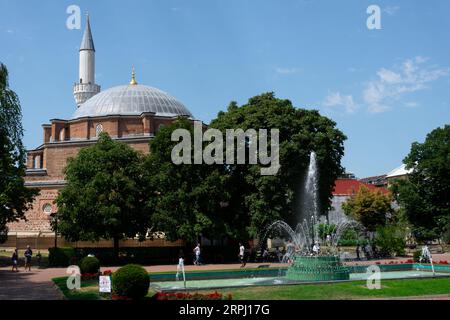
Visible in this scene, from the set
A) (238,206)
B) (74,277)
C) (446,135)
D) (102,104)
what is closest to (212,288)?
(74,277)

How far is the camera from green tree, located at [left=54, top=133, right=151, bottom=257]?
90.7ft

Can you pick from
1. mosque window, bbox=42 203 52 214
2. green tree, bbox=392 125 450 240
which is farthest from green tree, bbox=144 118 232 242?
mosque window, bbox=42 203 52 214

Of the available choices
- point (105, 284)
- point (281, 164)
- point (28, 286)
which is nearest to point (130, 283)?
point (105, 284)

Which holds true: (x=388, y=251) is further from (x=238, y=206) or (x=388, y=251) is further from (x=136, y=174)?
(x=136, y=174)

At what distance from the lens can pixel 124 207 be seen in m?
28.6

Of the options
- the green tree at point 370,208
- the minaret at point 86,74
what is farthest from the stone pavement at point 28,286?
the minaret at point 86,74

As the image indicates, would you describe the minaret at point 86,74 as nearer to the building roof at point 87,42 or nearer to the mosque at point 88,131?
the building roof at point 87,42

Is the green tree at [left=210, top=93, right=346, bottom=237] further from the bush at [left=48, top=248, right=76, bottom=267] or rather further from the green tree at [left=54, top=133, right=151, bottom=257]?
the bush at [left=48, top=248, right=76, bottom=267]

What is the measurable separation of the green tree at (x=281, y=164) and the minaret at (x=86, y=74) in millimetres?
31526

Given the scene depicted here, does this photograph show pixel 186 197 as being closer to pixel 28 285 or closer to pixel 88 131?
pixel 28 285

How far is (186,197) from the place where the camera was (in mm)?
28391

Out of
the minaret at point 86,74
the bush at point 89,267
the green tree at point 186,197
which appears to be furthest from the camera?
the minaret at point 86,74

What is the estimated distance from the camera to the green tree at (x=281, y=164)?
93.2 ft
